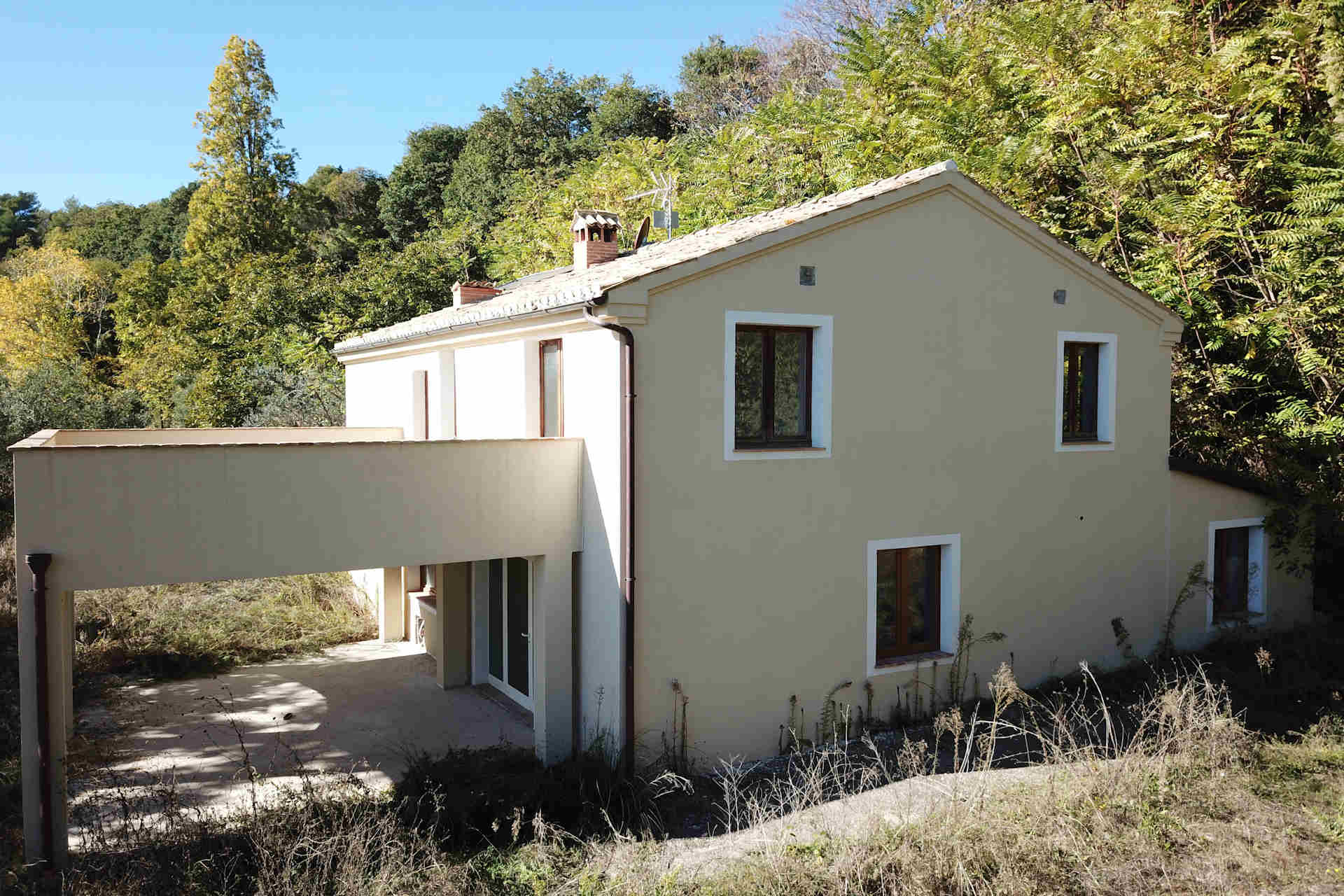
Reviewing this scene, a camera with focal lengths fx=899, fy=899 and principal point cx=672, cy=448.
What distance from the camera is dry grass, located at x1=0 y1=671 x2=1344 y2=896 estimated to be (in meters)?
6.98

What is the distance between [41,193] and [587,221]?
2768 inches

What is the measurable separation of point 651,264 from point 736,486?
280 cm

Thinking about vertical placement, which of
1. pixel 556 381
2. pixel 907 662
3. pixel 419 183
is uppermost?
pixel 419 183

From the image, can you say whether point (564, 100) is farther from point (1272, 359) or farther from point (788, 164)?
point (1272, 359)

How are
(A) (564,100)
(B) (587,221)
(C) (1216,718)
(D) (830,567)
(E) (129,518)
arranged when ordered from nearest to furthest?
(E) (129,518) < (C) (1216,718) < (D) (830,567) < (B) (587,221) < (A) (564,100)

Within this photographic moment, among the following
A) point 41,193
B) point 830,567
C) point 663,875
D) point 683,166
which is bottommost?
point 663,875

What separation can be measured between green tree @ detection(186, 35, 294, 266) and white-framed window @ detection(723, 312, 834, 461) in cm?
3494

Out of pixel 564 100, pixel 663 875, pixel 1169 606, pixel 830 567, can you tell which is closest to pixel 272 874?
pixel 663 875

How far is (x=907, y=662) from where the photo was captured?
11.8 m

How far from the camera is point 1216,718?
32.1ft

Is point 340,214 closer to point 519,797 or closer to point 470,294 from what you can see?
point 470,294

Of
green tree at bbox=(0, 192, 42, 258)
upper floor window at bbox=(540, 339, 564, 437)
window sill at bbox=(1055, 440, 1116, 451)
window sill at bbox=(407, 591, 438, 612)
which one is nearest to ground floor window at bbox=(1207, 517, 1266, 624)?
window sill at bbox=(1055, 440, 1116, 451)

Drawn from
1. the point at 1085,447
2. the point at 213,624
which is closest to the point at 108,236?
the point at 213,624

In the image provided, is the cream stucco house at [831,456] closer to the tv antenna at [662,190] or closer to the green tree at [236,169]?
the tv antenna at [662,190]
